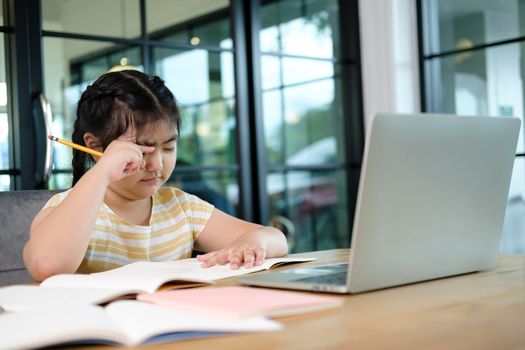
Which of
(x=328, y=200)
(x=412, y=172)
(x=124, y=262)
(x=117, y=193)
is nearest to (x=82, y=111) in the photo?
(x=117, y=193)

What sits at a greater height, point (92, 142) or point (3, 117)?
point (3, 117)

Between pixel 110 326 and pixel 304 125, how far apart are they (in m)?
2.98

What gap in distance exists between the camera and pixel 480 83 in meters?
3.39

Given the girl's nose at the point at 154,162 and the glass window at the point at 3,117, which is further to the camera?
the glass window at the point at 3,117

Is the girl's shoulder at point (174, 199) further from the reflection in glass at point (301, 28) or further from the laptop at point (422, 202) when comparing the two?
the reflection in glass at point (301, 28)

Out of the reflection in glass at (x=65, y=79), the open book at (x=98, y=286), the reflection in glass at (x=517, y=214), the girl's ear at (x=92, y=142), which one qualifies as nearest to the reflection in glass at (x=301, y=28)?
the reflection in glass at (x=65, y=79)

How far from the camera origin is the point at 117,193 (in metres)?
1.65

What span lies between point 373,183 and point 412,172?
75 millimetres

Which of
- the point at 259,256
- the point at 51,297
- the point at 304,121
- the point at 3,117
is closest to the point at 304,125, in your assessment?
the point at 304,121

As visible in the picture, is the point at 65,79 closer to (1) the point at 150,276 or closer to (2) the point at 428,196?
(1) the point at 150,276

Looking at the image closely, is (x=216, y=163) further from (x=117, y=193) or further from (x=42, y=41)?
(x=117, y=193)

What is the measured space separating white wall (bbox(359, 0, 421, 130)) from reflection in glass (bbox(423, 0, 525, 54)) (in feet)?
0.30

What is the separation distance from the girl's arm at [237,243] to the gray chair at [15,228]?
1.36 ft

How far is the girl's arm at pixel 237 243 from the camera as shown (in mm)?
1258
